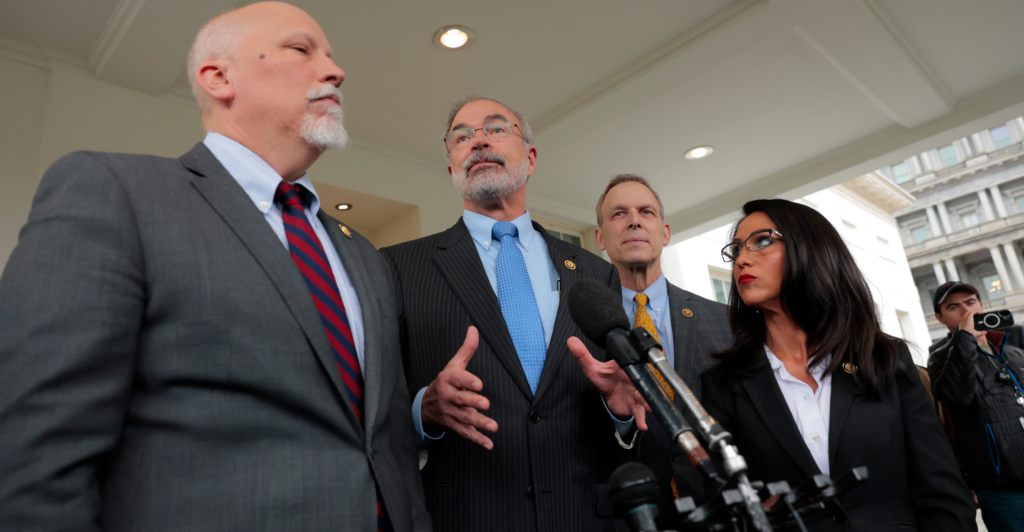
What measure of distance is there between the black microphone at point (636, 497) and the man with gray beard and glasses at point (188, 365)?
505mm

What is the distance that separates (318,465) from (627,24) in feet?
11.4

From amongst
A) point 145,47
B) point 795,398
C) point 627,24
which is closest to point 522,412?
point 795,398

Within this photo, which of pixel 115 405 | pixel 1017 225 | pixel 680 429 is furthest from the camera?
pixel 1017 225

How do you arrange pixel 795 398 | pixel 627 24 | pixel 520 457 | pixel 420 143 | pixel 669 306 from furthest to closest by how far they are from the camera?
pixel 420 143 → pixel 627 24 → pixel 669 306 → pixel 795 398 → pixel 520 457

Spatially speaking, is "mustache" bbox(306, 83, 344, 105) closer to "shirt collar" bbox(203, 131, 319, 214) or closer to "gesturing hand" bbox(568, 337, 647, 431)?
"shirt collar" bbox(203, 131, 319, 214)

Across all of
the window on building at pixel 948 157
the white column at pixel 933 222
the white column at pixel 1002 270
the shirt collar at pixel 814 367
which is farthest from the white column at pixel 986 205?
the shirt collar at pixel 814 367

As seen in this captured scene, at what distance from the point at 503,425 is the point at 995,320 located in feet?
9.01

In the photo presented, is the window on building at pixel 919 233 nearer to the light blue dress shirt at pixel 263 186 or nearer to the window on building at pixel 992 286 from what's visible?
the window on building at pixel 992 286

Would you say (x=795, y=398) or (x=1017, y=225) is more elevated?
(x=1017, y=225)

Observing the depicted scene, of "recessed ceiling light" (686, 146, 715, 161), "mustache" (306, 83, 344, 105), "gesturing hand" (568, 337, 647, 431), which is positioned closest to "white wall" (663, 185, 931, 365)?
"recessed ceiling light" (686, 146, 715, 161)

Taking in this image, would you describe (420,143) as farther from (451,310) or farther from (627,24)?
(451,310)

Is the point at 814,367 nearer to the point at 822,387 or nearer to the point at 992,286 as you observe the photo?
the point at 822,387

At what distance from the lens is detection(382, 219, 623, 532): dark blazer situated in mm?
1547

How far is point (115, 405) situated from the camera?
0.90 metres
